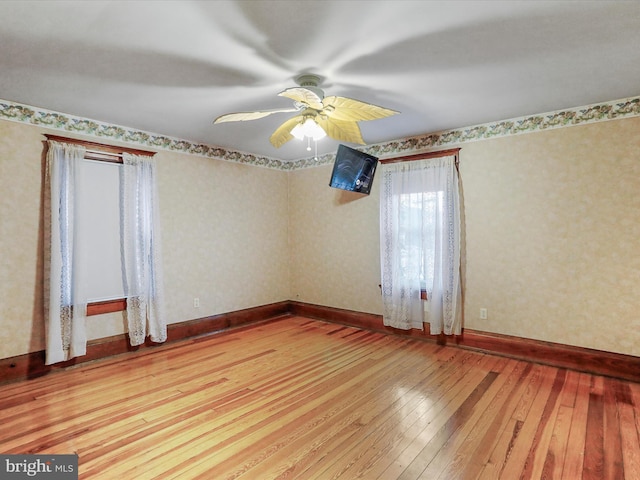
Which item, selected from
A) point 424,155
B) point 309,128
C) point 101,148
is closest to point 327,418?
point 309,128

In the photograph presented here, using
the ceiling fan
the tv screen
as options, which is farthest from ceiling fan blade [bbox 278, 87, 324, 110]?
the tv screen

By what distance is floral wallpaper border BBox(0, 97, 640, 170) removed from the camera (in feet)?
10.2

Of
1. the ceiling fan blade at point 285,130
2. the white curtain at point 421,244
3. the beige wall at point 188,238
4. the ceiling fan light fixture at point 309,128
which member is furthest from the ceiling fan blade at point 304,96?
the beige wall at point 188,238

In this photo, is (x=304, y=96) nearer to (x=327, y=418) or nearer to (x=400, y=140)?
(x=327, y=418)

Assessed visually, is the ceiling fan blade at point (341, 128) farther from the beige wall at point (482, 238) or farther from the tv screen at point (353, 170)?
the beige wall at point (482, 238)

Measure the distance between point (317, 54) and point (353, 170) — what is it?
2.27 meters

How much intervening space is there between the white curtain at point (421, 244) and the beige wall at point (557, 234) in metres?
0.19

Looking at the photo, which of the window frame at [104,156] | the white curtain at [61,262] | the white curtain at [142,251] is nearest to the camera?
the white curtain at [61,262]

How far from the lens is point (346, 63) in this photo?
2.30 metres

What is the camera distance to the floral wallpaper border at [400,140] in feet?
10.2

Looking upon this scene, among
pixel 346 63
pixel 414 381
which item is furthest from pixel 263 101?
pixel 414 381

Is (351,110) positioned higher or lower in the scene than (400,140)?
lower

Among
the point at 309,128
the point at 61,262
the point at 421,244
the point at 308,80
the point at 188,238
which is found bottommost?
the point at 61,262

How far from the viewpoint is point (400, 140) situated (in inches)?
174
